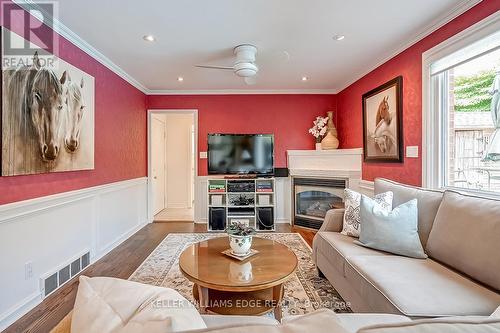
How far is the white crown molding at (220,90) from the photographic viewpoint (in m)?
2.16

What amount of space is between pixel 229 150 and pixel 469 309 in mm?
3747

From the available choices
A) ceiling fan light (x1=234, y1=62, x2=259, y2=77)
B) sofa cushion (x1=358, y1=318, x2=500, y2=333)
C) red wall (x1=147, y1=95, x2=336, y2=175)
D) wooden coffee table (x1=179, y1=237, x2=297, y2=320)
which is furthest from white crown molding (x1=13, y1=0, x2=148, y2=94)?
sofa cushion (x1=358, y1=318, x2=500, y2=333)

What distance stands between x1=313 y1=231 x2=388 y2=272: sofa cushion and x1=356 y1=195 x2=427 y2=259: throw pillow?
0.28ft

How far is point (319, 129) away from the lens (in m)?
4.83

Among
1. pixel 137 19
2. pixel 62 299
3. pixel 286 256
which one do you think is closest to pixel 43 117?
pixel 137 19

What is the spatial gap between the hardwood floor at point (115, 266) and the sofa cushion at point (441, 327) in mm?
2354

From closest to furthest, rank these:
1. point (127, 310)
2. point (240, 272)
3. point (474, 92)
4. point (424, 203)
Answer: point (127, 310), point (240, 272), point (424, 203), point (474, 92)

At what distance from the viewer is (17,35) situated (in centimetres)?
199

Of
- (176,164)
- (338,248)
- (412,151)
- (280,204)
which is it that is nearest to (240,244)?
(338,248)

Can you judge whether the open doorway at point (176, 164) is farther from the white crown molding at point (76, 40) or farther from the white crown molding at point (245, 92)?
the white crown molding at point (76, 40)

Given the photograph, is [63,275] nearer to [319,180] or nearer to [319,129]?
[319,180]

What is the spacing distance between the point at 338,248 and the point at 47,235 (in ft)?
8.44

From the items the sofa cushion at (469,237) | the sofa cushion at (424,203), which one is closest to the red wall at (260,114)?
the sofa cushion at (424,203)

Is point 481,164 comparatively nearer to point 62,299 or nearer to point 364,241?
point 364,241
